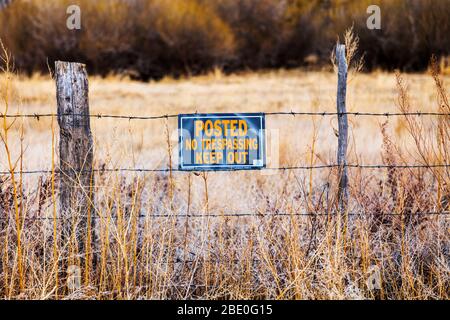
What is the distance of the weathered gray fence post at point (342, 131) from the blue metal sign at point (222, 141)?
19.0 inches

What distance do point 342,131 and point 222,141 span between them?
0.75 m

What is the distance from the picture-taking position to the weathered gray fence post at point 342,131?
4.20 meters

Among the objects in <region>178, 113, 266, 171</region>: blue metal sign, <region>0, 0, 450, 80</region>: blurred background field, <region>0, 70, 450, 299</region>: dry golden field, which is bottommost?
<region>0, 70, 450, 299</region>: dry golden field

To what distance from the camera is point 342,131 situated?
14.0ft

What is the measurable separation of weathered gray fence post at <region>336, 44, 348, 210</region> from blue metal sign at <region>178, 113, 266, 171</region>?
482 millimetres

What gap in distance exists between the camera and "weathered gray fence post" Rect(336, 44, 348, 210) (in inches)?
165

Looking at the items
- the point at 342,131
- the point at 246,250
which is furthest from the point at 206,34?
the point at 246,250

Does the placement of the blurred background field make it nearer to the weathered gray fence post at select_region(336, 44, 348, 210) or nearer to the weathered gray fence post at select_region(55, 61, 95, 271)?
the weathered gray fence post at select_region(336, 44, 348, 210)
